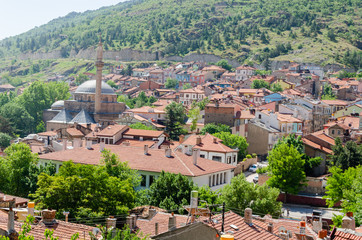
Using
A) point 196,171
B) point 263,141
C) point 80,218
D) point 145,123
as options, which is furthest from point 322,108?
point 80,218

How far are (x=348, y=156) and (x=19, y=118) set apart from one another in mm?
60877

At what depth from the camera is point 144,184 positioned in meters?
36.4

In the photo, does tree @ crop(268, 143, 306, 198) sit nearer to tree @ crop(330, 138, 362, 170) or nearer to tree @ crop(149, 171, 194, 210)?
tree @ crop(330, 138, 362, 170)

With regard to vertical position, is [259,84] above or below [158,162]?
above

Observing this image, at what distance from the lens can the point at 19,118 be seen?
299 feet

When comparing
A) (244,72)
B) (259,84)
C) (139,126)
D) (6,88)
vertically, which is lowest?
(6,88)

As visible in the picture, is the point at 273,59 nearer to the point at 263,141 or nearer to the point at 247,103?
the point at 247,103

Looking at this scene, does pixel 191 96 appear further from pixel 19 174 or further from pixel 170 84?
pixel 19 174

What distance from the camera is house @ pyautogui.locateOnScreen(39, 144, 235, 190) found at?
35.9 meters

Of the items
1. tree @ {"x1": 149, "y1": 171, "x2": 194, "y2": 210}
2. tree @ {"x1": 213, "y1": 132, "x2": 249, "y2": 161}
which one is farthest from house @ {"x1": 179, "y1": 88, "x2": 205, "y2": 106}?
tree @ {"x1": 149, "y1": 171, "x2": 194, "y2": 210}

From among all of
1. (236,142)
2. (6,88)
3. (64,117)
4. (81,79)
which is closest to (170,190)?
(236,142)

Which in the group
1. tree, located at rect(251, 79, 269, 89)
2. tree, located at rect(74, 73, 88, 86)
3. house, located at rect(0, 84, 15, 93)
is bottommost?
house, located at rect(0, 84, 15, 93)

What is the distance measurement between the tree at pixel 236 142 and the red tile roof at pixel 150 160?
1640 centimetres

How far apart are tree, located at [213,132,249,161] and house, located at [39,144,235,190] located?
1517 cm
